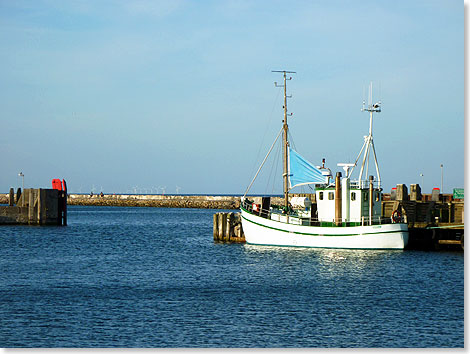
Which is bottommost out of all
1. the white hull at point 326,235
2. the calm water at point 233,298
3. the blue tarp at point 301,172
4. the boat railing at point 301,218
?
the calm water at point 233,298

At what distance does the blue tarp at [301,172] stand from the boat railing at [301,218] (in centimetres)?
245

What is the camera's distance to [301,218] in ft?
169

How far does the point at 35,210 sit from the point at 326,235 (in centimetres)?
3815

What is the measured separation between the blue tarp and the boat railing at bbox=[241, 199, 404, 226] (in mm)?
2448

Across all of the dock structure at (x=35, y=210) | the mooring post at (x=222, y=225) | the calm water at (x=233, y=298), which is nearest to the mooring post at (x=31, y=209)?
the dock structure at (x=35, y=210)

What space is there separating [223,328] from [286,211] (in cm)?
2876

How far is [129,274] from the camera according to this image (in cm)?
4131

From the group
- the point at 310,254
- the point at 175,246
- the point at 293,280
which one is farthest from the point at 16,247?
the point at 293,280

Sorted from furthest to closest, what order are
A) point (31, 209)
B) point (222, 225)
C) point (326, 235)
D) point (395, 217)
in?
point (31, 209) → point (222, 225) → point (326, 235) → point (395, 217)

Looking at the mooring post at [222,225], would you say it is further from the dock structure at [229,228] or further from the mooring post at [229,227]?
the mooring post at [229,227]

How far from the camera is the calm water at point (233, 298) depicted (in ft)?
80.5

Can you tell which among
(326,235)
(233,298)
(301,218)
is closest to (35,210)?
(301,218)

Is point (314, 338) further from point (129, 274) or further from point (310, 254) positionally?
point (310, 254)

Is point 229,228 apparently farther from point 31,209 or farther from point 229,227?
point 31,209
